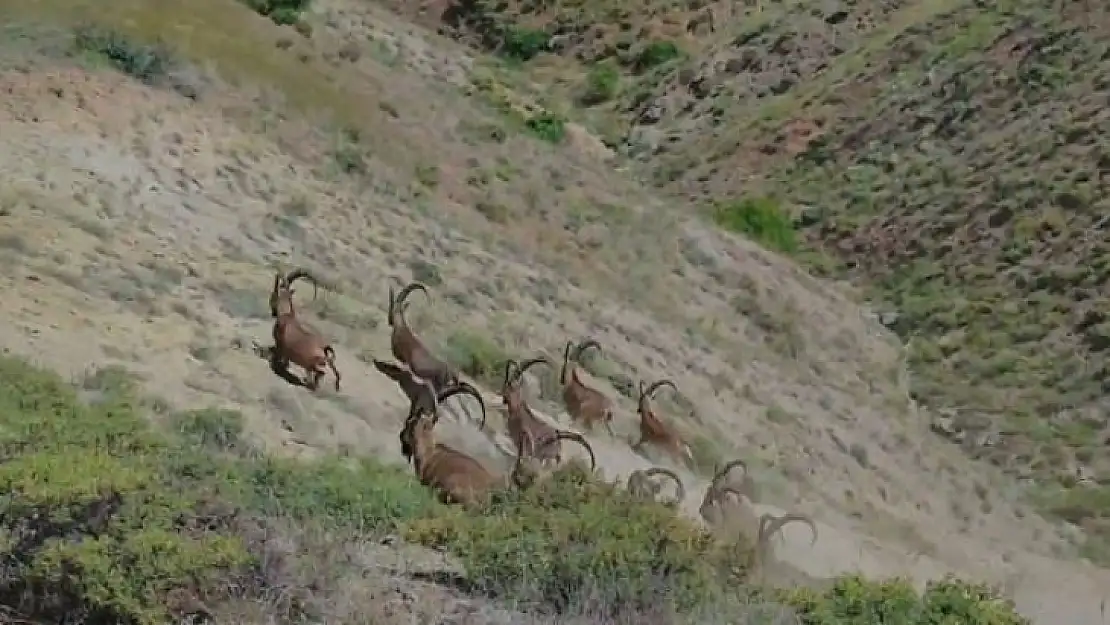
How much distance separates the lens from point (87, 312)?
1361cm

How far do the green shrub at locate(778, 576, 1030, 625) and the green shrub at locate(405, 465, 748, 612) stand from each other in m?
0.48

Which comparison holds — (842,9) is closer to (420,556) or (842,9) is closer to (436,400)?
(436,400)

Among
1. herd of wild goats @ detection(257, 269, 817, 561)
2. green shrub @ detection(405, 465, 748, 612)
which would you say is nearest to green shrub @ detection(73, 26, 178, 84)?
herd of wild goats @ detection(257, 269, 817, 561)

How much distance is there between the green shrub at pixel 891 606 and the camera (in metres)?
8.40

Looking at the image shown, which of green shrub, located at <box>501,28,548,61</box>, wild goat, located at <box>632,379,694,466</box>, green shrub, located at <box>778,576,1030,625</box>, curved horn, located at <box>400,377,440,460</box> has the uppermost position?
green shrub, located at <box>778,576,1030,625</box>

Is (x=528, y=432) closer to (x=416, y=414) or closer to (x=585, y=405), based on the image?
(x=416, y=414)

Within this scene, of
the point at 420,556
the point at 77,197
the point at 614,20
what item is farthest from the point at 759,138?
the point at 420,556

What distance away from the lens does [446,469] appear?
35.0ft

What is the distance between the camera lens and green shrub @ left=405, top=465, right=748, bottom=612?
8055 millimetres

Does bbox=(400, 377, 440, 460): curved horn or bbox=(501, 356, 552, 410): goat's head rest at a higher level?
bbox=(400, 377, 440, 460): curved horn

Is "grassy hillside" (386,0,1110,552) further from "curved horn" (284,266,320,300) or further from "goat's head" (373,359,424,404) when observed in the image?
"goat's head" (373,359,424,404)

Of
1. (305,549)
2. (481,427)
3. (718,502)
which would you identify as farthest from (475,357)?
(305,549)

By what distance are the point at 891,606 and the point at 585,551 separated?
5.42ft

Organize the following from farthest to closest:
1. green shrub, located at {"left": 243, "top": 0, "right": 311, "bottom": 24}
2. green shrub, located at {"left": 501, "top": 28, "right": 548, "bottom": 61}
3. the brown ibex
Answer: green shrub, located at {"left": 501, "top": 28, "right": 548, "bottom": 61} → green shrub, located at {"left": 243, "top": 0, "right": 311, "bottom": 24} → the brown ibex
